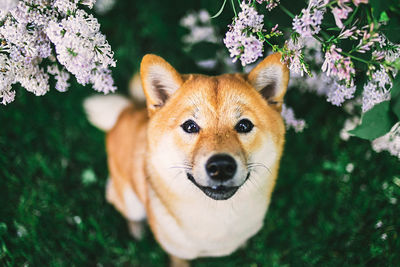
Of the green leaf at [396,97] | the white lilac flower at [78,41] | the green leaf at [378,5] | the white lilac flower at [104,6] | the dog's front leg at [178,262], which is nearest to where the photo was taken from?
the green leaf at [378,5]

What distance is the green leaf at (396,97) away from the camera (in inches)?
52.0

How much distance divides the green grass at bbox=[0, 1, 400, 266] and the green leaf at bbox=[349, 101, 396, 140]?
1.05m

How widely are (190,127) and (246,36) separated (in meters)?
0.57

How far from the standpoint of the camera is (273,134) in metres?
1.76

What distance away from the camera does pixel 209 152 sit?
1.54 metres

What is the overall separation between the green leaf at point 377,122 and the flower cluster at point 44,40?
1270mm

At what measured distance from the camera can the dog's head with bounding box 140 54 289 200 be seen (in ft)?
5.19

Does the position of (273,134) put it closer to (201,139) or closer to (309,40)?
(201,139)

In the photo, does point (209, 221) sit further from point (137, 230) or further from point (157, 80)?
point (137, 230)

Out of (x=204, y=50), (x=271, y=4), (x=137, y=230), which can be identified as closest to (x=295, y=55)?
(x=271, y=4)

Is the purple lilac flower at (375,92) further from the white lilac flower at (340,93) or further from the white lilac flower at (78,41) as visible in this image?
the white lilac flower at (78,41)

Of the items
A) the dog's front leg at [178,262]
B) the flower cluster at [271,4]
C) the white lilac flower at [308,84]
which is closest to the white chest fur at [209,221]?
the dog's front leg at [178,262]

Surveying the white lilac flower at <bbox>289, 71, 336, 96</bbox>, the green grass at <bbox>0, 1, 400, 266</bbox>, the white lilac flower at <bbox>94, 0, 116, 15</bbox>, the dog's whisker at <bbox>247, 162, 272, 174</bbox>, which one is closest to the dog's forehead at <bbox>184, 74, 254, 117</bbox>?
the dog's whisker at <bbox>247, 162, 272, 174</bbox>

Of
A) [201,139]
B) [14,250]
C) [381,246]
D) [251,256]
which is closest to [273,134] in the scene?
[201,139]
